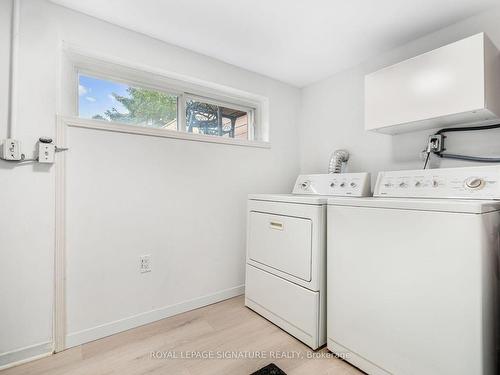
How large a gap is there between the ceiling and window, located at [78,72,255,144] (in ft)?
1.24

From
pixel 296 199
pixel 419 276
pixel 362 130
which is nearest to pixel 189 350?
pixel 296 199

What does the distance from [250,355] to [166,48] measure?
210 cm

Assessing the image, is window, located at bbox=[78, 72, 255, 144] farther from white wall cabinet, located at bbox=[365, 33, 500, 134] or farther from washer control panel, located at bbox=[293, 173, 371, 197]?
white wall cabinet, located at bbox=[365, 33, 500, 134]

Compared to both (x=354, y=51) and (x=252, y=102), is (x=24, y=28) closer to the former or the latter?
(x=252, y=102)

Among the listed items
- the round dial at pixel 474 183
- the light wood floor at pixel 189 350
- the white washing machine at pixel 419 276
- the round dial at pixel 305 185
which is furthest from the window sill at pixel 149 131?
the round dial at pixel 474 183

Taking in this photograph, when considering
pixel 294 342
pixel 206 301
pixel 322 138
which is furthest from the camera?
pixel 322 138

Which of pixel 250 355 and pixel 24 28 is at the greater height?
pixel 24 28

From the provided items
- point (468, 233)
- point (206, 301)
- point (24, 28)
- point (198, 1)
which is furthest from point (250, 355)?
point (24, 28)

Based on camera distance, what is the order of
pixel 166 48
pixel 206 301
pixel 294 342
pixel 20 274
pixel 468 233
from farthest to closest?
pixel 206 301 < pixel 166 48 < pixel 294 342 < pixel 20 274 < pixel 468 233

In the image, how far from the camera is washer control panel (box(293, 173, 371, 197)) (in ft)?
5.76

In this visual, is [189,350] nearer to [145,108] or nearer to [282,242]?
[282,242]

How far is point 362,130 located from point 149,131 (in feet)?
5.49

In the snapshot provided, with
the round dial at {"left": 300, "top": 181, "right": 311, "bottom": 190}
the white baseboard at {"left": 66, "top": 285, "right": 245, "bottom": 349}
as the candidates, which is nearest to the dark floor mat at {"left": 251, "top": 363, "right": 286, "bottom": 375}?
the white baseboard at {"left": 66, "top": 285, "right": 245, "bottom": 349}

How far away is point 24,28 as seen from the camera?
1.35m
